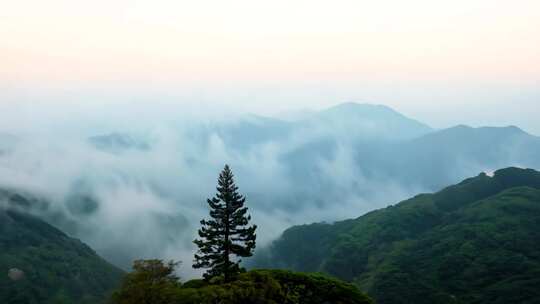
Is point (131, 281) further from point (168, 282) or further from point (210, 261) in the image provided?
point (210, 261)

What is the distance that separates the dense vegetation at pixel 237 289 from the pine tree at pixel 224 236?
6.43 feet

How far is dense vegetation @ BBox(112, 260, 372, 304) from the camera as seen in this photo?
49.9 meters

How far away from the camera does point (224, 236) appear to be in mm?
63969

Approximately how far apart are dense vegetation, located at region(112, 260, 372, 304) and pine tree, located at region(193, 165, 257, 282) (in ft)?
6.43

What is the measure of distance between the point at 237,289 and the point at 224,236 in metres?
11.8

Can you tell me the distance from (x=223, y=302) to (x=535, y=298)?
180 m

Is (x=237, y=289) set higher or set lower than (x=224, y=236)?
lower

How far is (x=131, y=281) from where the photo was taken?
50125mm

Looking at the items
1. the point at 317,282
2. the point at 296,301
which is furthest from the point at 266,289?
the point at 317,282

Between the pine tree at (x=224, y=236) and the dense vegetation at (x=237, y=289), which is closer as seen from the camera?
Answer: the dense vegetation at (x=237, y=289)

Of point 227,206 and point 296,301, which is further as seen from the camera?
point 227,206

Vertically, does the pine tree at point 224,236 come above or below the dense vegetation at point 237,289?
above

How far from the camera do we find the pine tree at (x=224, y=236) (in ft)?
204

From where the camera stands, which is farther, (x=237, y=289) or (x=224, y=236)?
(x=224, y=236)
